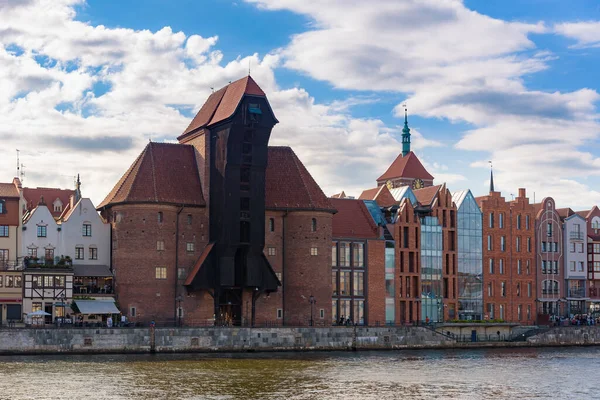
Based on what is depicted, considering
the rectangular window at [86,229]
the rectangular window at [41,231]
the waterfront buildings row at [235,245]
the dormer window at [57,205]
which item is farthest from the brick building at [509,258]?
the dormer window at [57,205]

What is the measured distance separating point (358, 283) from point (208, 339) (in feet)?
82.1

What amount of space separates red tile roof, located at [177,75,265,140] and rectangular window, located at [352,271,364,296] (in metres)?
23.6

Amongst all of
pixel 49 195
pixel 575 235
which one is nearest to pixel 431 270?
pixel 575 235

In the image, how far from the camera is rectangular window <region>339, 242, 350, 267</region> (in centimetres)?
12656

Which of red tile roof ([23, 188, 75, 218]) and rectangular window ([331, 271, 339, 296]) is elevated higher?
red tile roof ([23, 188, 75, 218])

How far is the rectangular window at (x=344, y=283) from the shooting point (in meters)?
126

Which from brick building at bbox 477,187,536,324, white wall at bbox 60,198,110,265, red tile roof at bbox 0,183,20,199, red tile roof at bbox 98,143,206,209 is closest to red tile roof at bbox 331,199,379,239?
brick building at bbox 477,187,536,324

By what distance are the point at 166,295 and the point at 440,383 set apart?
3909 cm

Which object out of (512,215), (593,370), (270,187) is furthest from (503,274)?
(593,370)

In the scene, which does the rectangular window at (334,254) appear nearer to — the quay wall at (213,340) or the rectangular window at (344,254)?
the rectangular window at (344,254)

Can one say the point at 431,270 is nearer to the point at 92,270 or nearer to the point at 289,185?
the point at 289,185

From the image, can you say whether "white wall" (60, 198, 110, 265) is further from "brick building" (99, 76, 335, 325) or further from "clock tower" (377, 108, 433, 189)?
"clock tower" (377, 108, 433, 189)

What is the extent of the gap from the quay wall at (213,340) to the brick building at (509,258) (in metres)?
14.2

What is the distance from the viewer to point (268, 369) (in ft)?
294
